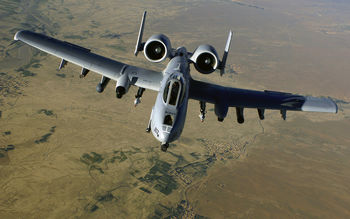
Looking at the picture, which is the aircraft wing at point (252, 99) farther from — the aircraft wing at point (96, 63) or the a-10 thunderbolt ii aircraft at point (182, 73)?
the aircraft wing at point (96, 63)

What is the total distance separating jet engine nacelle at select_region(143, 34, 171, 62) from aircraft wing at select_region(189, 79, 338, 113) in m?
3.44

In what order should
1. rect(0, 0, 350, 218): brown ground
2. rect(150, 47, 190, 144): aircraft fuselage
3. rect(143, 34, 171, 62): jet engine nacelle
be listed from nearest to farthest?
rect(150, 47, 190, 144): aircraft fuselage, rect(143, 34, 171, 62): jet engine nacelle, rect(0, 0, 350, 218): brown ground

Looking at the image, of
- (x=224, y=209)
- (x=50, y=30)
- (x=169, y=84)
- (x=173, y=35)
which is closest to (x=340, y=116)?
(x=224, y=209)

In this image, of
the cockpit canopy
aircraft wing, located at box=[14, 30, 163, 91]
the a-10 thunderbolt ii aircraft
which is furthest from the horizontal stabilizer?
aircraft wing, located at box=[14, 30, 163, 91]

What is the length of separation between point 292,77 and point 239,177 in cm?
6522

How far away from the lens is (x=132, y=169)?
34938 millimetres

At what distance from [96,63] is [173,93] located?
9753 millimetres

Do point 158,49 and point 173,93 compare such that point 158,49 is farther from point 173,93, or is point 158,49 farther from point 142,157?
point 142,157

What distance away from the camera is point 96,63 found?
2220 centimetres

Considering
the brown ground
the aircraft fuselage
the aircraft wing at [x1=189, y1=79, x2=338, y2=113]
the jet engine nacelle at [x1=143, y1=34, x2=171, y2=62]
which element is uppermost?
the jet engine nacelle at [x1=143, y1=34, x2=171, y2=62]

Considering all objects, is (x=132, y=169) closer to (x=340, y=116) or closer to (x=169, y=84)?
(x=169, y=84)

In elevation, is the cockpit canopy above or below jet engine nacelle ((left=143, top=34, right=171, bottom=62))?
below

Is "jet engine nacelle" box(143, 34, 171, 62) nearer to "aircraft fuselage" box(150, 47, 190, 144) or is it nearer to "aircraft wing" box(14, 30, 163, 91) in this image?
"aircraft wing" box(14, 30, 163, 91)

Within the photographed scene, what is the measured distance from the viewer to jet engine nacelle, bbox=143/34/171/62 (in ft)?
72.0
